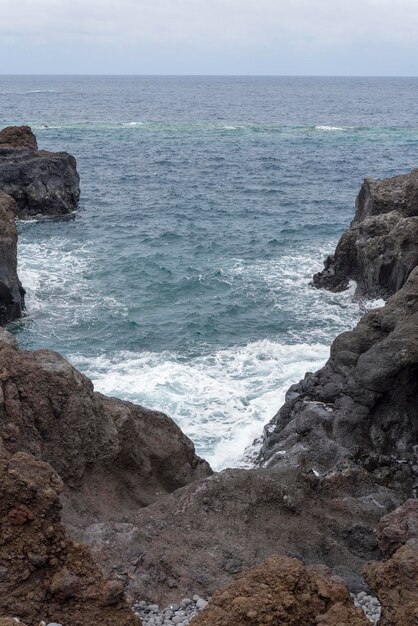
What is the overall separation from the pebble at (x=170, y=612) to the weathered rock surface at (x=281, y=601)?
81.6 inches

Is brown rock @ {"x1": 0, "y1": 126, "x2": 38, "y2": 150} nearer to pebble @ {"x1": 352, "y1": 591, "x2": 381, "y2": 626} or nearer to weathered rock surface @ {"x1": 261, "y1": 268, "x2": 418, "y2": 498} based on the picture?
weathered rock surface @ {"x1": 261, "y1": 268, "x2": 418, "y2": 498}

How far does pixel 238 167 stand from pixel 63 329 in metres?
50.0

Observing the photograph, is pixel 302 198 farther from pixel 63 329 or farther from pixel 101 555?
pixel 101 555

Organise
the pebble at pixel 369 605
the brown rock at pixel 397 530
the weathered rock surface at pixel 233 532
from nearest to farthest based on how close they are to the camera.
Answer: the pebble at pixel 369 605 → the brown rock at pixel 397 530 → the weathered rock surface at pixel 233 532

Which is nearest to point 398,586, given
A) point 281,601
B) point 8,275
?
point 281,601

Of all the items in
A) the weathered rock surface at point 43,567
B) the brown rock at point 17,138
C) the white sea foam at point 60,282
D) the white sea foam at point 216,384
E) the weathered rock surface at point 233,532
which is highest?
the brown rock at point 17,138

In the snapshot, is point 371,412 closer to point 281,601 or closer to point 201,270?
point 281,601

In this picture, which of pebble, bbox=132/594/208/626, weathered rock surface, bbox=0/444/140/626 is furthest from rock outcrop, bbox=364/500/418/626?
weathered rock surface, bbox=0/444/140/626

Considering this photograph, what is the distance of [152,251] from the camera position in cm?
5059

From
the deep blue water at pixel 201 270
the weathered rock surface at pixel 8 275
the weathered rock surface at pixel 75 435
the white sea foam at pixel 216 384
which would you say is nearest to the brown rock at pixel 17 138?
the deep blue water at pixel 201 270

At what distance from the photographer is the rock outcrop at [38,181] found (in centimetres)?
5897

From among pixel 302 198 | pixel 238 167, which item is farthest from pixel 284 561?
pixel 238 167

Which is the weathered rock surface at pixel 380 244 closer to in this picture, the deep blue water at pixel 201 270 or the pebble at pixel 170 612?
the deep blue water at pixel 201 270

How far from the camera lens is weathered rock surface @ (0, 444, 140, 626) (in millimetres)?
11430
